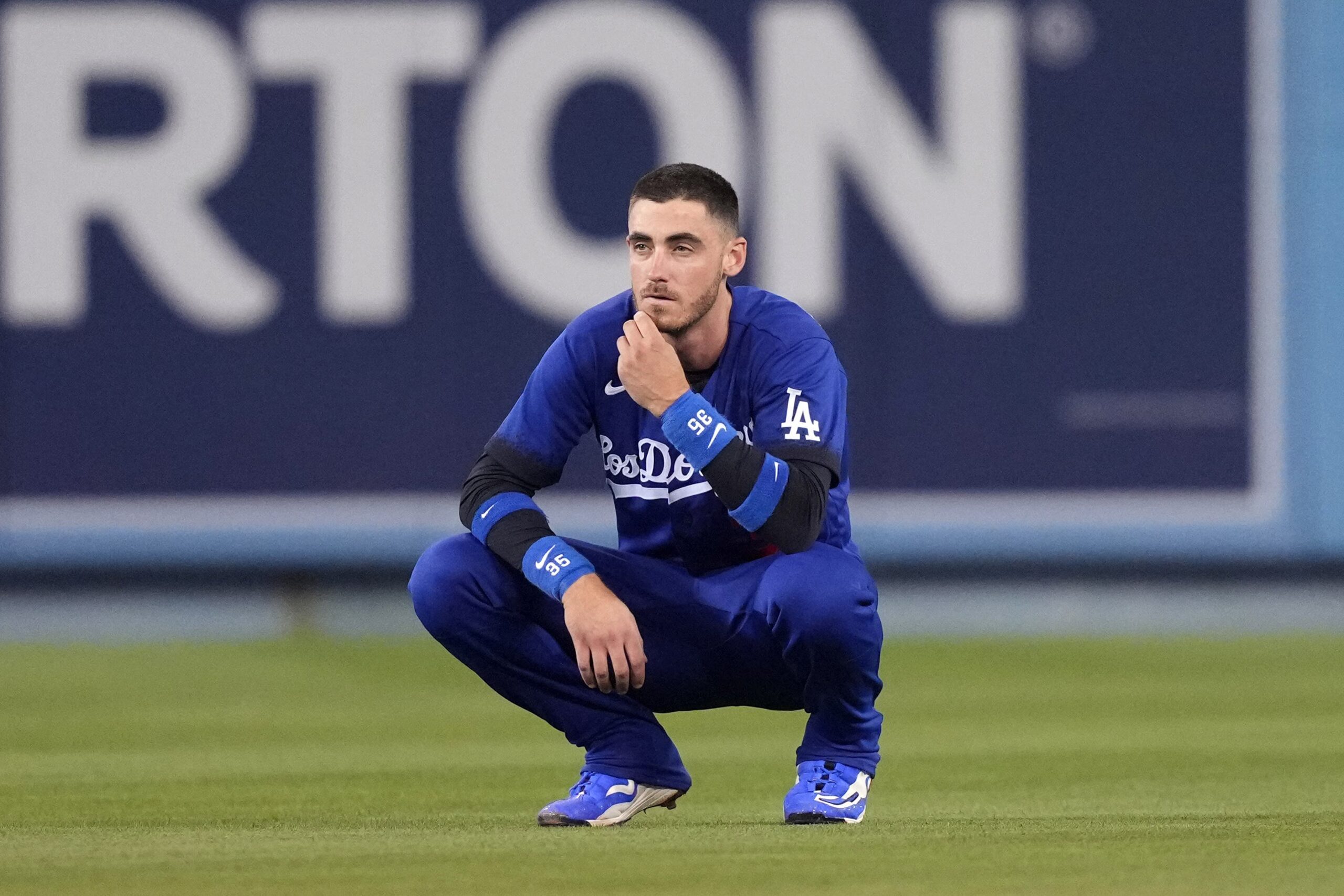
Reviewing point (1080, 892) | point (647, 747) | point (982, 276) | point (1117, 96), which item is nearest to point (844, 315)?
point (982, 276)

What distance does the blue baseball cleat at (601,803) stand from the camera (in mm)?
4152

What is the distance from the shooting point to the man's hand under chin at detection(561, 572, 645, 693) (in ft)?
13.1

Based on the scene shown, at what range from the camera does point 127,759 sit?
595 centimetres

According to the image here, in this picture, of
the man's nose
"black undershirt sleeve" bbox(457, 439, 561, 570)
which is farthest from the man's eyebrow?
"black undershirt sleeve" bbox(457, 439, 561, 570)

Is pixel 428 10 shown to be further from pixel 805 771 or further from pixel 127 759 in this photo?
pixel 805 771

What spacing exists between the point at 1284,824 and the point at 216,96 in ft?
22.3

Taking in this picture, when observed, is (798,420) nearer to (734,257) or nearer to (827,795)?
(734,257)

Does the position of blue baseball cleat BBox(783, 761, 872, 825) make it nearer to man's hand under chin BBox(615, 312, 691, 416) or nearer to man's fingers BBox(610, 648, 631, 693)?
man's fingers BBox(610, 648, 631, 693)

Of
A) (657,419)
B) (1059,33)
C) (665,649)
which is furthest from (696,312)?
(1059,33)

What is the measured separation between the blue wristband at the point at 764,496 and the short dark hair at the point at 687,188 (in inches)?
20.0

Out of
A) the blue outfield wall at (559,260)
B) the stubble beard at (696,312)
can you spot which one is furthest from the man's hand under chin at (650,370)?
the blue outfield wall at (559,260)

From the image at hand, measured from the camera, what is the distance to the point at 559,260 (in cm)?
966

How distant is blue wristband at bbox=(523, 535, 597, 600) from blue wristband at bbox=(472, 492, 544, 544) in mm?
108

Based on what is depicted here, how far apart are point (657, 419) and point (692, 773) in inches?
66.4
